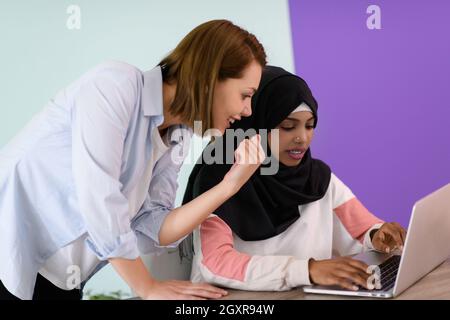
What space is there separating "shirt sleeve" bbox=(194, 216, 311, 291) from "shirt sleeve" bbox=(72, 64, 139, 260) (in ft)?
0.83

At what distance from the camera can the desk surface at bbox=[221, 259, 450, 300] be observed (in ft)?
4.39

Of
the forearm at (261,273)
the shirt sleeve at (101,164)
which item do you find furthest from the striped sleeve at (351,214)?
the shirt sleeve at (101,164)

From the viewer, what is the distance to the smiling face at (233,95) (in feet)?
4.74

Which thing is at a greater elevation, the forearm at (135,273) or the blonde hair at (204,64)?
the blonde hair at (204,64)

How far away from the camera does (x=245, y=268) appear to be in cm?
148

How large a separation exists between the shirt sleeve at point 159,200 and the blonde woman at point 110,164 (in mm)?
25

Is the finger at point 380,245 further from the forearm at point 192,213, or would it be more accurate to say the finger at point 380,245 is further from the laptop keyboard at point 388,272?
the forearm at point 192,213

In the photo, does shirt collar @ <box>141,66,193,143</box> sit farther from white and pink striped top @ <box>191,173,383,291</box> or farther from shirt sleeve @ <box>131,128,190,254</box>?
white and pink striped top @ <box>191,173,383,291</box>

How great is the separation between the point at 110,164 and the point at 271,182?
0.65 m

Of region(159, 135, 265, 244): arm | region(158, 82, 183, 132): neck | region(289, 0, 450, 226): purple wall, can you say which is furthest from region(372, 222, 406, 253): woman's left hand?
region(289, 0, 450, 226): purple wall

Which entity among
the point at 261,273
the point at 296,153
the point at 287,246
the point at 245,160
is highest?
the point at 245,160

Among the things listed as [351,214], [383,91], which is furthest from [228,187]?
[383,91]

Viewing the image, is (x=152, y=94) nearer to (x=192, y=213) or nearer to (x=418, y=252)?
(x=192, y=213)

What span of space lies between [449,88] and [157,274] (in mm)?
1768
